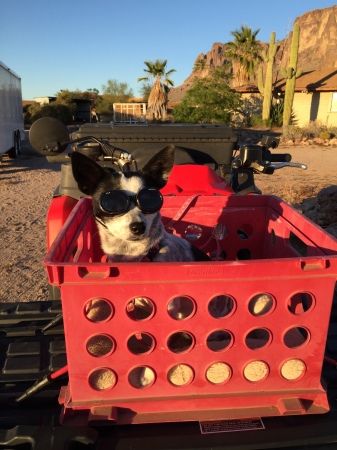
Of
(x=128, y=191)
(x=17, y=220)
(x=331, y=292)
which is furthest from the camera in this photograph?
(x=17, y=220)

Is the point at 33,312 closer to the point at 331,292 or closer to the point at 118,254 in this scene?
the point at 118,254

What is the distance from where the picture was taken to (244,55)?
42.5 metres

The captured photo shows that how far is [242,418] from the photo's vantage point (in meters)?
1.58

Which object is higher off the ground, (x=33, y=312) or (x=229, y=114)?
(x=229, y=114)

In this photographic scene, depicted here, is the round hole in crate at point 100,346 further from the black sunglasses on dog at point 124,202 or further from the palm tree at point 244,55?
the palm tree at point 244,55

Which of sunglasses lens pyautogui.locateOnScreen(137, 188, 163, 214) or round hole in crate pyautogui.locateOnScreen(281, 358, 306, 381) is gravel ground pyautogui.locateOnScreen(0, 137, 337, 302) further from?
round hole in crate pyautogui.locateOnScreen(281, 358, 306, 381)

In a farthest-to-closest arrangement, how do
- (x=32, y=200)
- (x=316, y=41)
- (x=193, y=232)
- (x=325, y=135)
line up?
1. (x=316, y=41)
2. (x=325, y=135)
3. (x=32, y=200)
4. (x=193, y=232)

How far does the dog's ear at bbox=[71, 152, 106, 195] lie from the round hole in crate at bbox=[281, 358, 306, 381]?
1.29 m

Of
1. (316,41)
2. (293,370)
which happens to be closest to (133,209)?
(293,370)

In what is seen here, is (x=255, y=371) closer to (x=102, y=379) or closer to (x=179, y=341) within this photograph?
(x=179, y=341)

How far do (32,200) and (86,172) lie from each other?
783 centimetres

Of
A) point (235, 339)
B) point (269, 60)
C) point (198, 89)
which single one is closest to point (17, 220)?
point (235, 339)

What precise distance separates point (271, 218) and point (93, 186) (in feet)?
4.26

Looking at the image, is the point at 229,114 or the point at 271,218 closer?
the point at 271,218
